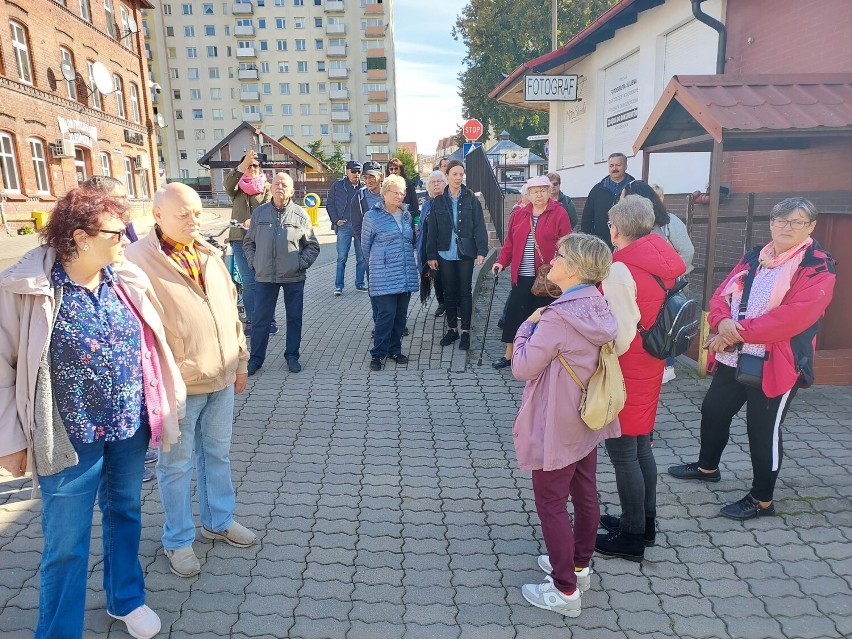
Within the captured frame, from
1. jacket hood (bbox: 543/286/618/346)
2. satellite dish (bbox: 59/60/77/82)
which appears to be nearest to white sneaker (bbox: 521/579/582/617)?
jacket hood (bbox: 543/286/618/346)

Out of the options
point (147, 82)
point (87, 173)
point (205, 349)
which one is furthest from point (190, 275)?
point (147, 82)

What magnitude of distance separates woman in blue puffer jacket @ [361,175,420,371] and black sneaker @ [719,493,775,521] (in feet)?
12.1

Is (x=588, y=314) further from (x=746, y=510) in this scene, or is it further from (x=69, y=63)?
(x=69, y=63)

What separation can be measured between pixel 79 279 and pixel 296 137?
69496mm

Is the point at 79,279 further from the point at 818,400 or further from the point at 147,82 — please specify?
the point at 147,82

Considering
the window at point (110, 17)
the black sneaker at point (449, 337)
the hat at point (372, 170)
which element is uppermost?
the window at point (110, 17)

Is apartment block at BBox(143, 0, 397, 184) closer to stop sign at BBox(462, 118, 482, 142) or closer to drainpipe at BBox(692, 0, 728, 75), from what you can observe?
stop sign at BBox(462, 118, 482, 142)

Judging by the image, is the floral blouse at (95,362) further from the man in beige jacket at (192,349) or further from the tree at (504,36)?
the tree at (504,36)

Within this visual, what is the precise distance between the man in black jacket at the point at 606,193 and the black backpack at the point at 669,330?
3977 mm

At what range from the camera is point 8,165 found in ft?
66.3

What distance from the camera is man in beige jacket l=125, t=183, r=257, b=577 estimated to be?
9.21 ft

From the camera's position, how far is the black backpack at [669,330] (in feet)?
9.95

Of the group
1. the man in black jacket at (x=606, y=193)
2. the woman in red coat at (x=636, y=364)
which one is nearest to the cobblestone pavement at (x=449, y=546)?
the woman in red coat at (x=636, y=364)

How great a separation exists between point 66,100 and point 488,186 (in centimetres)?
1940
